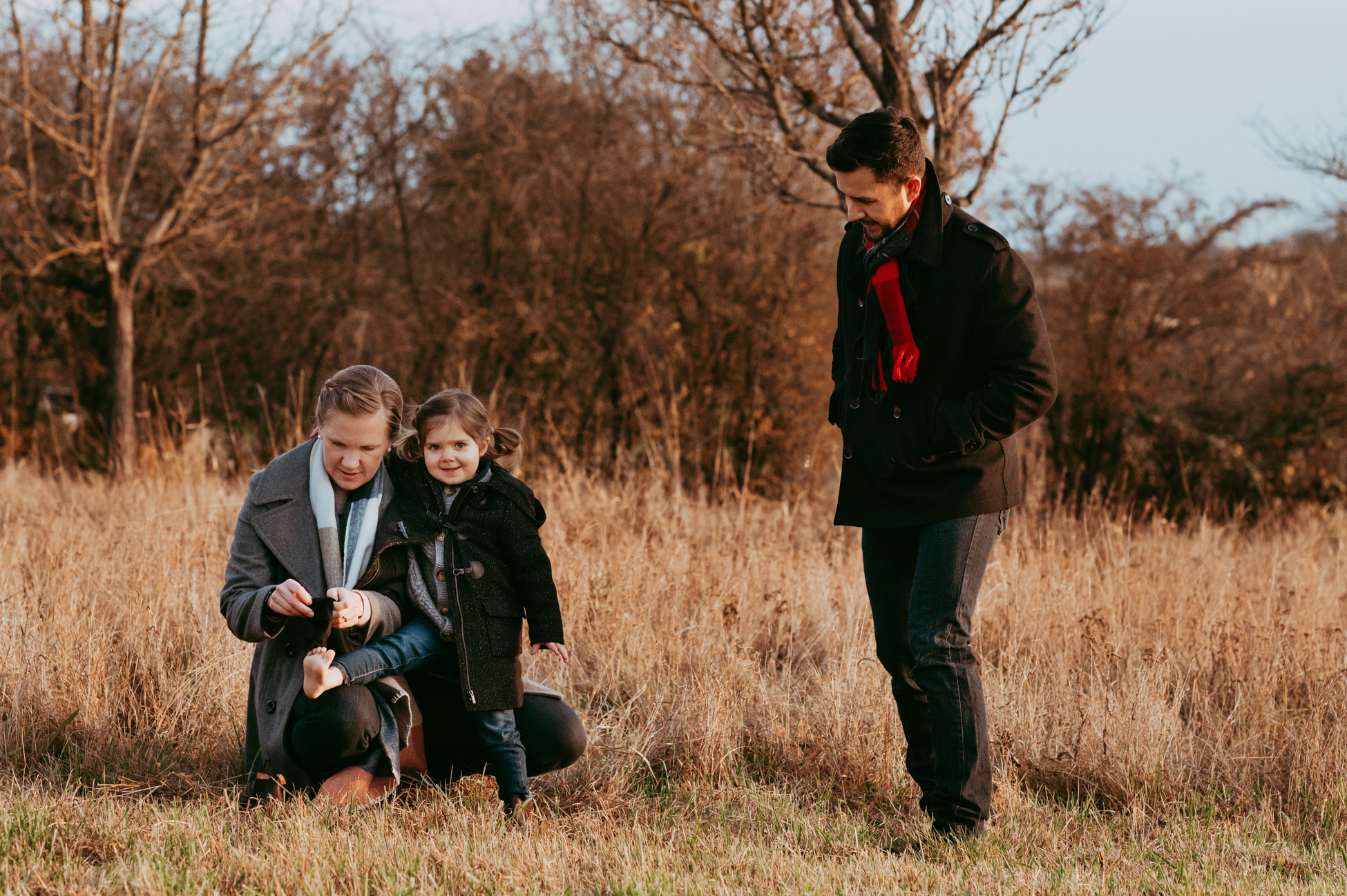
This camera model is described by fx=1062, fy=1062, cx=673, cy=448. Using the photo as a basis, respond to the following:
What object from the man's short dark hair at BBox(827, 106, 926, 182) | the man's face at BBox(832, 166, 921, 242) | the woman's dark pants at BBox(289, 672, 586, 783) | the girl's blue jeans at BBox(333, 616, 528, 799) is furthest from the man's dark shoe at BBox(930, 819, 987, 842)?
the man's short dark hair at BBox(827, 106, 926, 182)

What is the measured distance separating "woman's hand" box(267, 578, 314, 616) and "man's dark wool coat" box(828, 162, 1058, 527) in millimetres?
1475

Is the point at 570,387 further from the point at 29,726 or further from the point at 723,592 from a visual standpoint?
the point at 29,726

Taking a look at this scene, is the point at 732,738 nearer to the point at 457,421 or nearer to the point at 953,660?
the point at 953,660

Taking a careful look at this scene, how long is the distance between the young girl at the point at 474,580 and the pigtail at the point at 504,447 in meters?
0.06

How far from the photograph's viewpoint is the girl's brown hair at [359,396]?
289 centimetres

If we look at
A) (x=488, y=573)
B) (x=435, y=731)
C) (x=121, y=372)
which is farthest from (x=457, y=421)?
(x=121, y=372)

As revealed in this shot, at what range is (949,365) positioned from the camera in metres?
2.87

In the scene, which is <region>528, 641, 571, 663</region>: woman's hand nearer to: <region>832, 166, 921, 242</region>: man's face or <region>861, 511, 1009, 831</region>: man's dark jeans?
<region>861, 511, 1009, 831</region>: man's dark jeans

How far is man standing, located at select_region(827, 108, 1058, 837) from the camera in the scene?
109 inches

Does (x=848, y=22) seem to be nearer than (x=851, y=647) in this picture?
No

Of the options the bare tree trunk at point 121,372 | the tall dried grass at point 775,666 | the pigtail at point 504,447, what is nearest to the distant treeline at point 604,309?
the bare tree trunk at point 121,372

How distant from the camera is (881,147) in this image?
2.74 metres

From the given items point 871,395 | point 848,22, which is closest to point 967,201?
point 848,22

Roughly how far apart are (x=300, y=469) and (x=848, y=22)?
4037 millimetres
